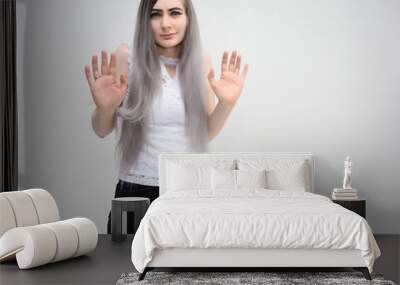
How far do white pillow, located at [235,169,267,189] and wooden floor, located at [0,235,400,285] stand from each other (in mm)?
1258

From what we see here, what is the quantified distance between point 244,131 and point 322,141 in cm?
85

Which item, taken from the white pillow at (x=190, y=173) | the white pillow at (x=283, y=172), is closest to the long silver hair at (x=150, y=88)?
the white pillow at (x=190, y=173)

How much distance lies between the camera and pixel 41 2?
7.18m

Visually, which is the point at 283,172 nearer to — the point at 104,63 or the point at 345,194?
the point at 345,194

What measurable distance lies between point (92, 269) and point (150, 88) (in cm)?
242

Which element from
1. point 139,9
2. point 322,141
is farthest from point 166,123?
point 322,141

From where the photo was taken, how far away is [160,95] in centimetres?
711

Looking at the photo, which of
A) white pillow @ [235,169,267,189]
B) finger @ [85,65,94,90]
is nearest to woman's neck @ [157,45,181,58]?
finger @ [85,65,94,90]

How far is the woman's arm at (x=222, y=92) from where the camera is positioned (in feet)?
23.5

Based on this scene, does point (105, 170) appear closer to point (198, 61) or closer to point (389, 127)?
point (198, 61)

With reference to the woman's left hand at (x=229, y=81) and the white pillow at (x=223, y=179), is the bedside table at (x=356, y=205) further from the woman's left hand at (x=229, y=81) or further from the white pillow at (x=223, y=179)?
the woman's left hand at (x=229, y=81)

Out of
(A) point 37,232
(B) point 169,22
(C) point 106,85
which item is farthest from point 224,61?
(A) point 37,232

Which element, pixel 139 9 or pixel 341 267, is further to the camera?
pixel 139 9

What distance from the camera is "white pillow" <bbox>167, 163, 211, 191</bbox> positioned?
259 inches
